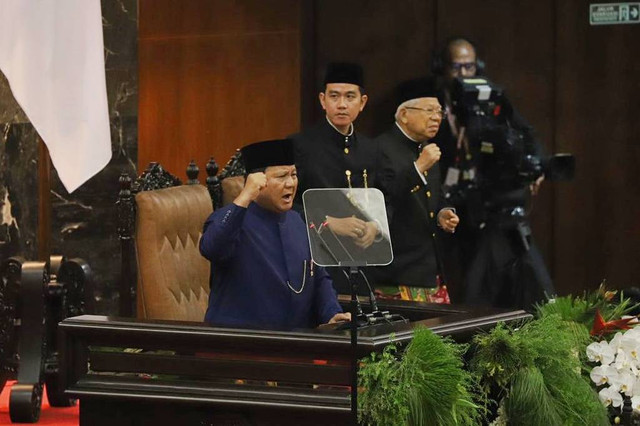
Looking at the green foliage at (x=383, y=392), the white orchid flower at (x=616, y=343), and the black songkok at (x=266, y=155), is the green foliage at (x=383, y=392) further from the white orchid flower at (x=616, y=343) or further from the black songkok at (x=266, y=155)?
the black songkok at (x=266, y=155)

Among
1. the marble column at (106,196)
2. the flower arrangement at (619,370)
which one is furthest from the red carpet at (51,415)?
the flower arrangement at (619,370)

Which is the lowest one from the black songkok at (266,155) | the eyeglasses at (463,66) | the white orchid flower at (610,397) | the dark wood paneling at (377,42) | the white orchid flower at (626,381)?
the white orchid flower at (610,397)

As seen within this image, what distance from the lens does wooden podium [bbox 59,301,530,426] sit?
4016 mm

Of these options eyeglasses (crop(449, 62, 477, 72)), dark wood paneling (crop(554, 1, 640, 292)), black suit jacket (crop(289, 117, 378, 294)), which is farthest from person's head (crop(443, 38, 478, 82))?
black suit jacket (crop(289, 117, 378, 294))

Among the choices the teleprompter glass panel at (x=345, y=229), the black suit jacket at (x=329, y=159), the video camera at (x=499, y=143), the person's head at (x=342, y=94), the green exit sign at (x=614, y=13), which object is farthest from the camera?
the green exit sign at (x=614, y=13)

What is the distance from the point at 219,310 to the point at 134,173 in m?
2.52

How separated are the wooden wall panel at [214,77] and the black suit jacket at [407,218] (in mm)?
2376

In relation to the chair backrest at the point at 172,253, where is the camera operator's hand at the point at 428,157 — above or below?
above

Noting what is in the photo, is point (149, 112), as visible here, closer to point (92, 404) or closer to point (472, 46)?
point (472, 46)

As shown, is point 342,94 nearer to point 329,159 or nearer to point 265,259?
point 329,159

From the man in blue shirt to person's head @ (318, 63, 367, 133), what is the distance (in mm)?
1154

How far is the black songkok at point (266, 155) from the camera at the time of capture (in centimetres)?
486

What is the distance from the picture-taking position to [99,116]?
12.4 ft

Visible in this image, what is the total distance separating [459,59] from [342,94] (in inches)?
91.1
